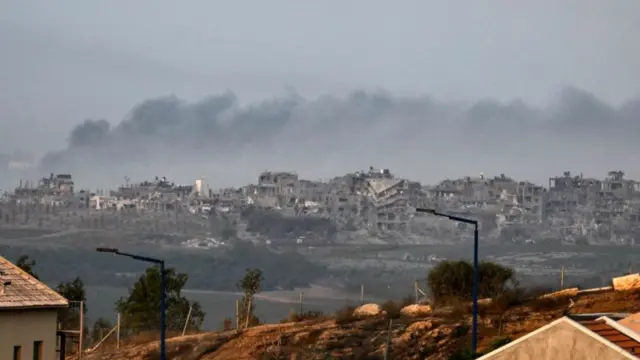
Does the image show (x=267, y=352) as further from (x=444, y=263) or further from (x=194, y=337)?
(x=444, y=263)

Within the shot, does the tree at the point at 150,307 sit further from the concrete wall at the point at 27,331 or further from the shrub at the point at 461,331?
the concrete wall at the point at 27,331

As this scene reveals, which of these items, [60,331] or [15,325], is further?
[60,331]

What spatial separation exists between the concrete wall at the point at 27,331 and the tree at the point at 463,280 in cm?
3583

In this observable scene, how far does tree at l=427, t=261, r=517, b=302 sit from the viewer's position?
258 ft

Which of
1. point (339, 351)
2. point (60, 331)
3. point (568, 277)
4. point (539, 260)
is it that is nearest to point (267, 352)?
point (339, 351)

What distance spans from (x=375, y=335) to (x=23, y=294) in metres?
21.8

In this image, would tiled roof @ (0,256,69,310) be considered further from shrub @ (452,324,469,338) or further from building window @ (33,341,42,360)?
shrub @ (452,324,469,338)

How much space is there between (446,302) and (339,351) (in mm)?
13099

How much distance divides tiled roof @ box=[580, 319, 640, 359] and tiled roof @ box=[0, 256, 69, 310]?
822 inches

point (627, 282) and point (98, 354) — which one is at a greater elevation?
point (627, 282)

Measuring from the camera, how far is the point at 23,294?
44844 millimetres

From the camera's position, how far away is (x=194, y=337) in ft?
225

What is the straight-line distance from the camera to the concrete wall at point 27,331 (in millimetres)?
43125

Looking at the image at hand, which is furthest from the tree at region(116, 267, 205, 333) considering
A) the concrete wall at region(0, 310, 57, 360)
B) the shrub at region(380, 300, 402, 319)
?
the concrete wall at region(0, 310, 57, 360)
